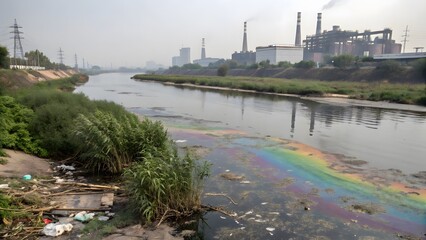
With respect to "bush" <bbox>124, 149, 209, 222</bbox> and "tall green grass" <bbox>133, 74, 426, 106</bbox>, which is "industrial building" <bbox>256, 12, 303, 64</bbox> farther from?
"bush" <bbox>124, 149, 209, 222</bbox>

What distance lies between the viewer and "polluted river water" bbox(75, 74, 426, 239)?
709 centimetres

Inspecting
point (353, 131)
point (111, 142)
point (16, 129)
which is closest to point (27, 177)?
A: point (111, 142)

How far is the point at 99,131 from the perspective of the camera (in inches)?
389

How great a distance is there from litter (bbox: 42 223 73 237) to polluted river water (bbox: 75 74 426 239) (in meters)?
2.51

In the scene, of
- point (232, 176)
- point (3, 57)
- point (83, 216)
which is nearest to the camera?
point (83, 216)

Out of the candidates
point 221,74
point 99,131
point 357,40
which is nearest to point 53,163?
point 99,131

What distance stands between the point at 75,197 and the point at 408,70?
64.0 m

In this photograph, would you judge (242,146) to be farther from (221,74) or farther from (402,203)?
(221,74)

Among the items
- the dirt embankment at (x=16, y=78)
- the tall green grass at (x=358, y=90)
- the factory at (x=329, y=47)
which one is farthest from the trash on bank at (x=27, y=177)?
the factory at (x=329, y=47)

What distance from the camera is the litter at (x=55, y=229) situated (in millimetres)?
6054

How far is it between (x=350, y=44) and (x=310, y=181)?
5726 inches

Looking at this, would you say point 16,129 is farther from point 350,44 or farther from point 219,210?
point 350,44

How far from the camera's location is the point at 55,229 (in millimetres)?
6086

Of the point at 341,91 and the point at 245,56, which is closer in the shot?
the point at 341,91
